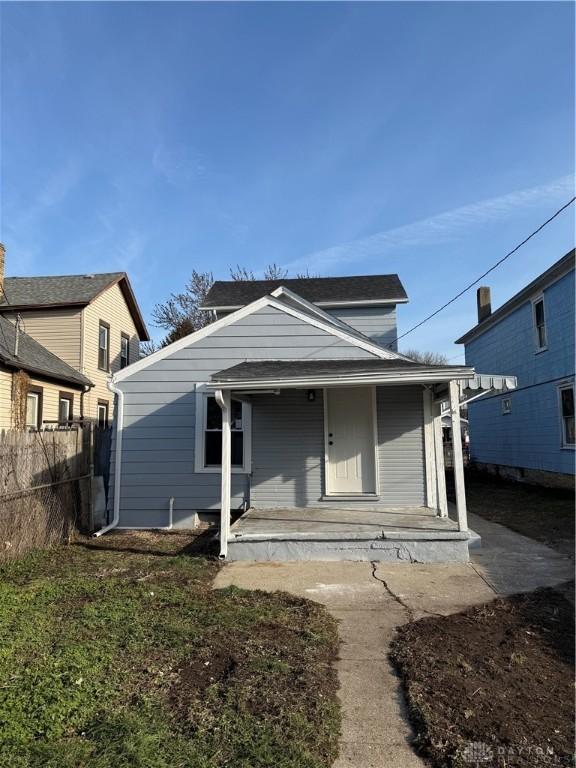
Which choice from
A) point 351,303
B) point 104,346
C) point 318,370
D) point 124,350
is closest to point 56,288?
point 104,346

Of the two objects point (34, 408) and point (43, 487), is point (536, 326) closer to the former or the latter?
point (43, 487)

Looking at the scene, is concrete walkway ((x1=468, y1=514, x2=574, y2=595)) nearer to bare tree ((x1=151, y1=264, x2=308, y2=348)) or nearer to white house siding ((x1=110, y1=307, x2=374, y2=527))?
white house siding ((x1=110, y1=307, x2=374, y2=527))

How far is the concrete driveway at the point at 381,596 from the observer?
2684 mm

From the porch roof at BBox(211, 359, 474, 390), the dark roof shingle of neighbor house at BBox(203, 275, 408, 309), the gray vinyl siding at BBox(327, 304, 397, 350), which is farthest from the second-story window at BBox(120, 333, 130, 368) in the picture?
the porch roof at BBox(211, 359, 474, 390)

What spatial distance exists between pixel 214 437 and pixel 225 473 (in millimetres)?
1990

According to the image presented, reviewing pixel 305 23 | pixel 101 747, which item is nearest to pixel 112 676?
pixel 101 747

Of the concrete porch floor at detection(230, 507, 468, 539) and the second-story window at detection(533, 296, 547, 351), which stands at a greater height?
the second-story window at detection(533, 296, 547, 351)

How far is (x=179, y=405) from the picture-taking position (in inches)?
343

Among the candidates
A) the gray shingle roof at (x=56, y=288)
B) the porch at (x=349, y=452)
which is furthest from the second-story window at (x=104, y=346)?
the porch at (x=349, y=452)

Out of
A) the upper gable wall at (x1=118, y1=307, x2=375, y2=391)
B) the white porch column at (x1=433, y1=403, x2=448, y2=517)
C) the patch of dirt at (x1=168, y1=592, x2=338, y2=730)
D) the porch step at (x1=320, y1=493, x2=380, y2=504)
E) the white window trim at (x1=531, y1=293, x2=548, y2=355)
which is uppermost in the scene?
the white window trim at (x1=531, y1=293, x2=548, y2=355)

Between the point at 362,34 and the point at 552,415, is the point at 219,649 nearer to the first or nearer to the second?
the point at 362,34

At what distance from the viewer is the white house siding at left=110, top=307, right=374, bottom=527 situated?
28.2 feet

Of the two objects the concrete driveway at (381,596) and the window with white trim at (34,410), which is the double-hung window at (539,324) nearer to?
the concrete driveway at (381,596)

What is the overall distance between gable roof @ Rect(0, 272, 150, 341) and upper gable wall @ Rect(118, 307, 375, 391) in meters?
8.48
